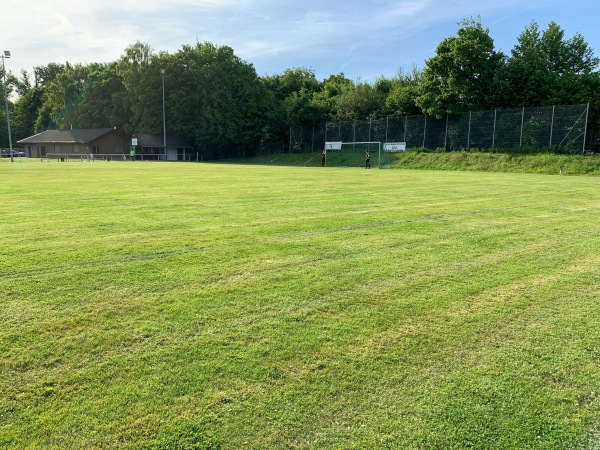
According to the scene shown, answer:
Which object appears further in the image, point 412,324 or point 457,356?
point 412,324

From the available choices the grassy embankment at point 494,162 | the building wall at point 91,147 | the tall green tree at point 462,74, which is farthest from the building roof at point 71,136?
the tall green tree at point 462,74

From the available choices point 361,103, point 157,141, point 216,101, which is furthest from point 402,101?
point 157,141

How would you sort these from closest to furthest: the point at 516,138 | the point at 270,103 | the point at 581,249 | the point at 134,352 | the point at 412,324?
1. the point at 134,352
2. the point at 412,324
3. the point at 581,249
4. the point at 516,138
5. the point at 270,103

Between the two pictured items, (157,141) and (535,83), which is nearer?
(535,83)

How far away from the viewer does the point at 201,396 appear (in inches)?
101

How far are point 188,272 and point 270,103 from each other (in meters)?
58.1

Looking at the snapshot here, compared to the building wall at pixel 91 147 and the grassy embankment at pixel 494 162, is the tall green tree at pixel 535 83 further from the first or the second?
the building wall at pixel 91 147

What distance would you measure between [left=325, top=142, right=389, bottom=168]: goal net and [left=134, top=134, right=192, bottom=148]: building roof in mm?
30354

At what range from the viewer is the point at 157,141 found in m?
68.1

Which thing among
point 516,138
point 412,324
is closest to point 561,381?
point 412,324

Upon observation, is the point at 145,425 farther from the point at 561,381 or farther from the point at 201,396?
the point at 561,381

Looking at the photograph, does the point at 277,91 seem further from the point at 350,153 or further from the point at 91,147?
the point at 91,147

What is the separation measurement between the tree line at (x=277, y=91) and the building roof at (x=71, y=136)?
91.5 inches

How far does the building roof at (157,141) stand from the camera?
67.1 meters
